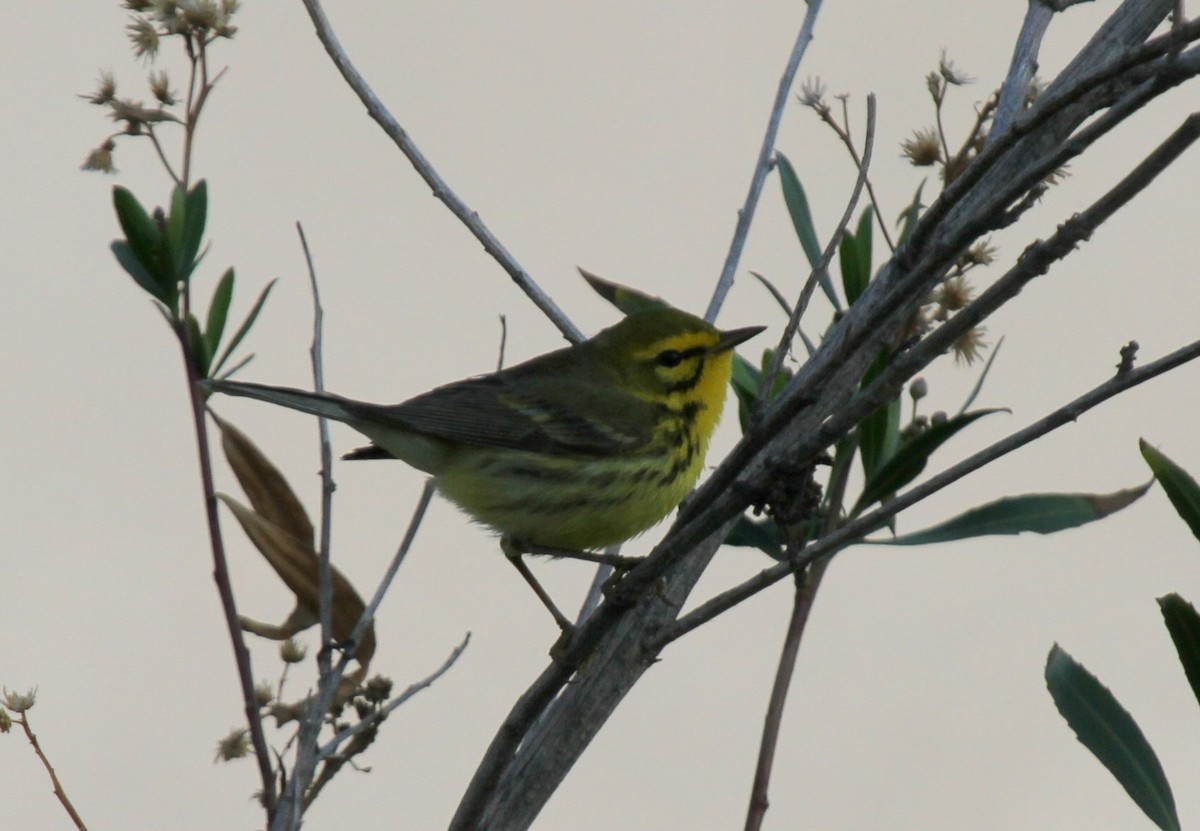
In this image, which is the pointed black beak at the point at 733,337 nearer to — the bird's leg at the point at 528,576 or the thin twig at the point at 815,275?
the bird's leg at the point at 528,576

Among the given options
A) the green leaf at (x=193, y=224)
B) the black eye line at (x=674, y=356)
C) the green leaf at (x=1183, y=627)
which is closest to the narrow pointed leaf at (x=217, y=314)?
the green leaf at (x=193, y=224)

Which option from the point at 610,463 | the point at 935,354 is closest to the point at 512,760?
the point at 935,354

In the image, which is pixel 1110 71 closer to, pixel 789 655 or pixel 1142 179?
pixel 1142 179

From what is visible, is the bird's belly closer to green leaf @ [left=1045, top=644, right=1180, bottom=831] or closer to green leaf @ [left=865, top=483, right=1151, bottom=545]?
green leaf @ [left=865, top=483, right=1151, bottom=545]

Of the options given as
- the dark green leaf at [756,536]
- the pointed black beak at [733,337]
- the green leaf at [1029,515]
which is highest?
the pointed black beak at [733,337]

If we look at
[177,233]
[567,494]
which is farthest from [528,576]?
[177,233]

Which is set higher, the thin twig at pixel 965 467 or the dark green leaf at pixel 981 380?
the dark green leaf at pixel 981 380

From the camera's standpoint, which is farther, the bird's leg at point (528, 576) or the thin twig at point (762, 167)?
the bird's leg at point (528, 576)

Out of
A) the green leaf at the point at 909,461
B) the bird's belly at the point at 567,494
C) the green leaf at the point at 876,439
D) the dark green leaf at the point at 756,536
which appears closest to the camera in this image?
the green leaf at the point at 909,461
